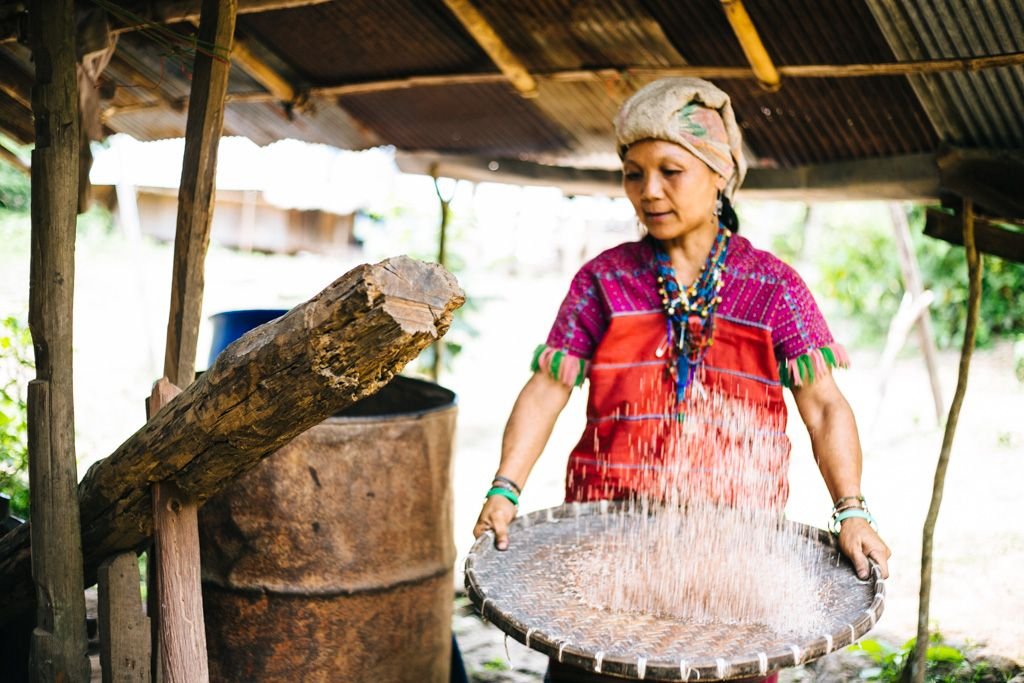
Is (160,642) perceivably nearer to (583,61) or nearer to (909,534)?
(583,61)

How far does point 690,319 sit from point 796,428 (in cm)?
775

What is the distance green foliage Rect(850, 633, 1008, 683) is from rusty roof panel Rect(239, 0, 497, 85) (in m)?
2.94

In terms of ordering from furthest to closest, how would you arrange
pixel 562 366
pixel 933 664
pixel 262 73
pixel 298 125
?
pixel 298 125 < pixel 262 73 < pixel 933 664 < pixel 562 366

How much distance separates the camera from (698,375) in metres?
2.52

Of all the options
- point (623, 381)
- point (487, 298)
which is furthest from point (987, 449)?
point (623, 381)

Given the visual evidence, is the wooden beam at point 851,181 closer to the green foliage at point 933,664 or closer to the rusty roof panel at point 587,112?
the rusty roof panel at point 587,112

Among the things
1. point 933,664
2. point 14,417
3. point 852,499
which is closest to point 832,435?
point 852,499

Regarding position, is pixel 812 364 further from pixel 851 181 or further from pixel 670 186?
pixel 851 181

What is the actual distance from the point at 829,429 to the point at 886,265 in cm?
1025

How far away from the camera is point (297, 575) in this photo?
3025 mm

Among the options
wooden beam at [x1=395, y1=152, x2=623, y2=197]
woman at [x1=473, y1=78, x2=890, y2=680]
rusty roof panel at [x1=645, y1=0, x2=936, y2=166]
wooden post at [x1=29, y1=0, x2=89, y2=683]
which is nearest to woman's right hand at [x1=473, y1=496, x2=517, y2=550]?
woman at [x1=473, y1=78, x2=890, y2=680]

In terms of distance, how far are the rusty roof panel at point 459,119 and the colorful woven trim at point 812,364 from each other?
228 cm

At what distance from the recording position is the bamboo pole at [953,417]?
3.36m

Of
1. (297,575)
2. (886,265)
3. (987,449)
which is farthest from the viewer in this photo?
(886,265)
